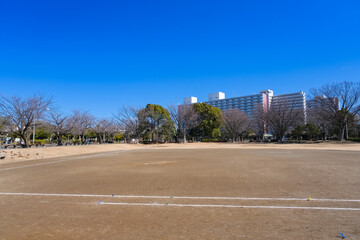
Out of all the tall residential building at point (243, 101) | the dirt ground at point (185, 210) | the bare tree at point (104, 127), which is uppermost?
the tall residential building at point (243, 101)

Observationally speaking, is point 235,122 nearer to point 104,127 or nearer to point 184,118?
point 184,118

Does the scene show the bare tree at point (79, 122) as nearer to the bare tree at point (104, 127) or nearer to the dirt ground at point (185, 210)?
the bare tree at point (104, 127)

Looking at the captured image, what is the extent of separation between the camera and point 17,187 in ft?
23.6

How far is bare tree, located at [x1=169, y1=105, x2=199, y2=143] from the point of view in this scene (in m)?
46.2

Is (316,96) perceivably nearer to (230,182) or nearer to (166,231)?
(230,182)

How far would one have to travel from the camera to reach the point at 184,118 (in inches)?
1812

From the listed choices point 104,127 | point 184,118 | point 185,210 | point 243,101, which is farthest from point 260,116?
point 243,101

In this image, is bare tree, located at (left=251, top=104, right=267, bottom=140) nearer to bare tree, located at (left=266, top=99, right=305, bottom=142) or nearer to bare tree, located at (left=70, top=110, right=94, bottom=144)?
bare tree, located at (left=266, top=99, right=305, bottom=142)

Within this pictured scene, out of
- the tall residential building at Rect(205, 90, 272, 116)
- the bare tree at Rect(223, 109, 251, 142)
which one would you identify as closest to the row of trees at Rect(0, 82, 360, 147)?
the bare tree at Rect(223, 109, 251, 142)

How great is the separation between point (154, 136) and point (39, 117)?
3008 cm

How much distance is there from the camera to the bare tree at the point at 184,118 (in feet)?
151

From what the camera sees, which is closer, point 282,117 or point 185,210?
point 185,210

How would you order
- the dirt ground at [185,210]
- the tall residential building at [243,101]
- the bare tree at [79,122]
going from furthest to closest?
the tall residential building at [243,101]
the bare tree at [79,122]
the dirt ground at [185,210]

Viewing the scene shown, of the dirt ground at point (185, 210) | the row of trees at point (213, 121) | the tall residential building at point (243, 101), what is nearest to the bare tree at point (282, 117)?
the row of trees at point (213, 121)
